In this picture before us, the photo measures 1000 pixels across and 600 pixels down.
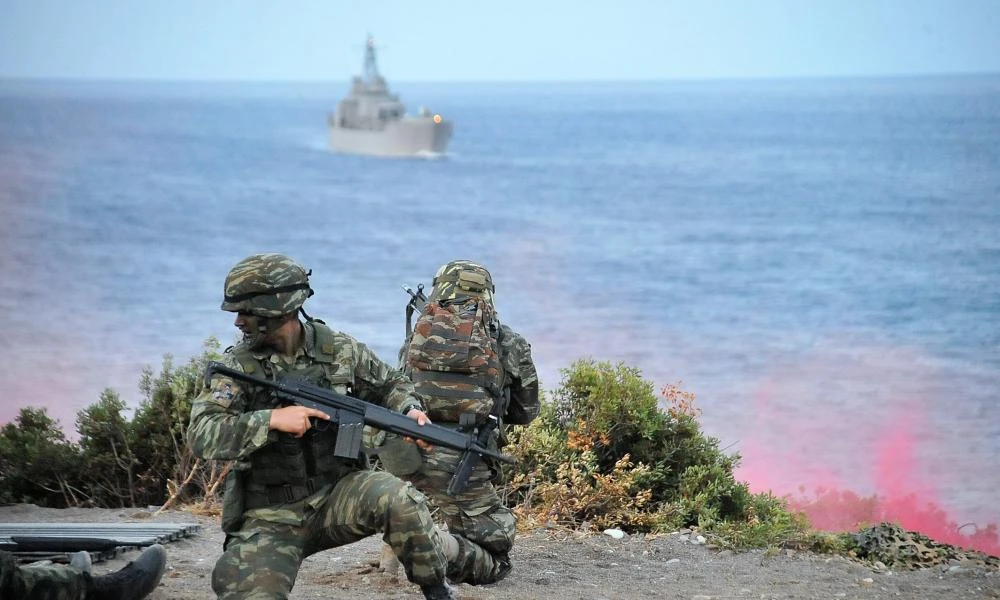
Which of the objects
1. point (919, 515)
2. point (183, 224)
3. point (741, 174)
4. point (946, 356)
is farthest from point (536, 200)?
point (919, 515)

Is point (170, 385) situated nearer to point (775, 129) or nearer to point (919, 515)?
point (919, 515)

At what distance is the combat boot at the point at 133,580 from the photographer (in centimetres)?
648

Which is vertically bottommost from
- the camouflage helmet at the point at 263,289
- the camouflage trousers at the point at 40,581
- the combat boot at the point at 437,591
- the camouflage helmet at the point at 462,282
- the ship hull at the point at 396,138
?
the camouflage trousers at the point at 40,581

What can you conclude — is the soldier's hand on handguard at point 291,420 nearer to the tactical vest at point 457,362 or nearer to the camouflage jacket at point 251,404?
the camouflage jacket at point 251,404

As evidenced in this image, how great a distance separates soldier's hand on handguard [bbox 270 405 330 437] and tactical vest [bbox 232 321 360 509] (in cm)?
18

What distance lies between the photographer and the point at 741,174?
5791 centimetres

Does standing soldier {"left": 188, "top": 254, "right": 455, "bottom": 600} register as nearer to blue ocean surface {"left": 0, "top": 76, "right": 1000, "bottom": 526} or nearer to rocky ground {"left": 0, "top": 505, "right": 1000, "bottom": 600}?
rocky ground {"left": 0, "top": 505, "right": 1000, "bottom": 600}

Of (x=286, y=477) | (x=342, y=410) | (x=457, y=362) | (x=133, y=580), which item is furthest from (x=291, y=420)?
(x=457, y=362)

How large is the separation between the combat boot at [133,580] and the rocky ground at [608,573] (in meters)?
0.26

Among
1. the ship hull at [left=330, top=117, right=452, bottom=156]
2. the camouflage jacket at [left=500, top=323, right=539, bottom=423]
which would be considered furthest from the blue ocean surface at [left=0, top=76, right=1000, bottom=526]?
the camouflage jacket at [left=500, top=323, right=539, bottom=423]

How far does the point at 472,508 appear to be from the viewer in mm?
7309

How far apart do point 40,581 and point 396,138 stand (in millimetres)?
51914

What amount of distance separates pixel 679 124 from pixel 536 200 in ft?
116

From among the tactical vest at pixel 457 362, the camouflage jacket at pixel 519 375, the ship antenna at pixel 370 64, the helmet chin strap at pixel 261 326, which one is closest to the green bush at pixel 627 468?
the camouflage jacket at pixel 519 375
